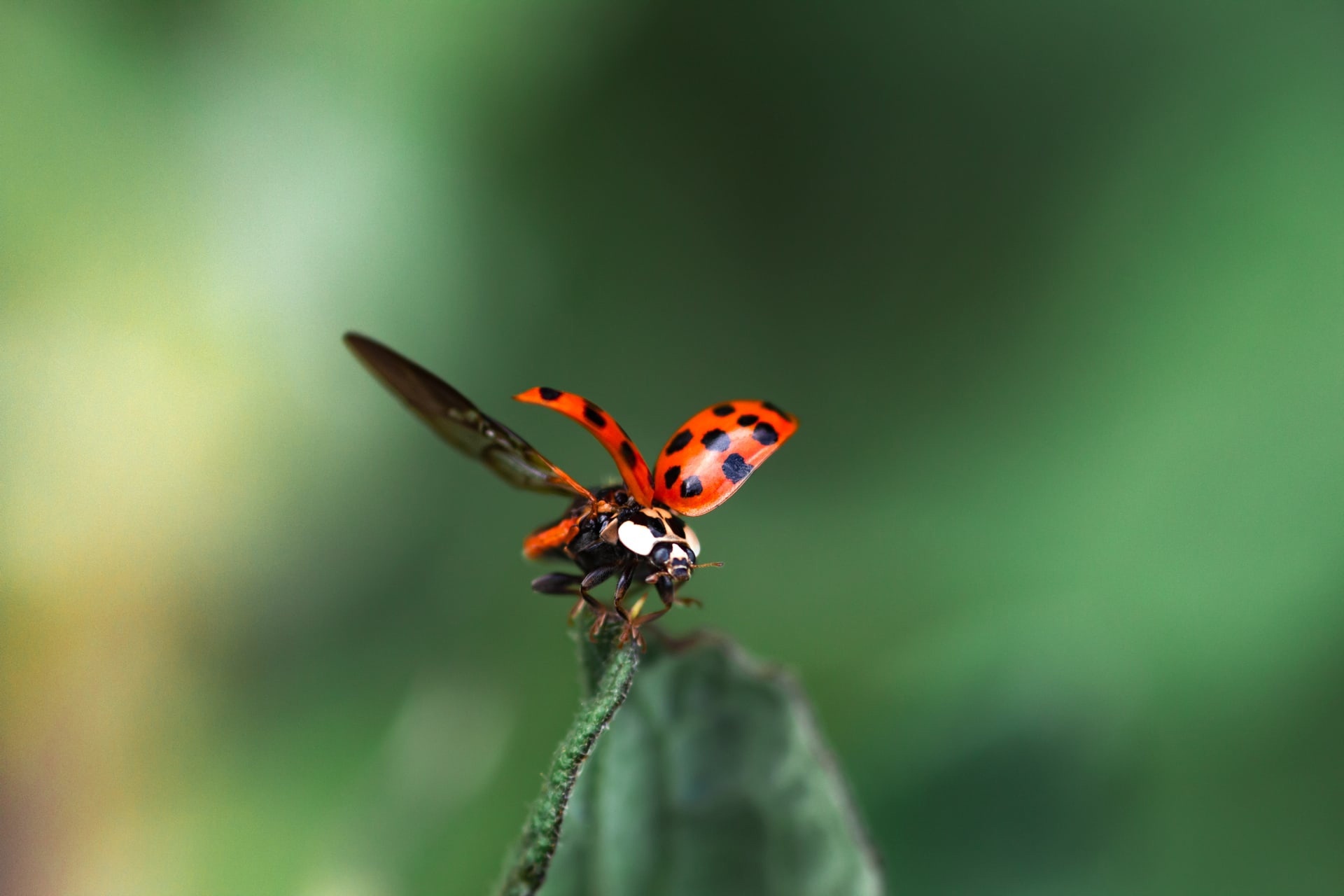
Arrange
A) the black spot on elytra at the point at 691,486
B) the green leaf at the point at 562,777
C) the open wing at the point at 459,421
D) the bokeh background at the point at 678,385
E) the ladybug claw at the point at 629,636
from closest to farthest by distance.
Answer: the green leaf at the point at 562,777
the ladybug claw at the point at 629,636
the open wing at the point at 459,421
the black spot on elytra at the point at 691,486
the bokeh background at the point at 678,385

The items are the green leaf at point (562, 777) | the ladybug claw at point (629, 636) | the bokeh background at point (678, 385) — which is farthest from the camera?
the bokeh background at point (678, 385)

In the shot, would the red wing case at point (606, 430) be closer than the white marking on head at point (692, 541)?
Yes

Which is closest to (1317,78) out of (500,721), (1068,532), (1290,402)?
(1290,402)

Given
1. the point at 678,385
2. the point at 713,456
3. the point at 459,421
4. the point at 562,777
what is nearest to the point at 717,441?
the point at 713,456

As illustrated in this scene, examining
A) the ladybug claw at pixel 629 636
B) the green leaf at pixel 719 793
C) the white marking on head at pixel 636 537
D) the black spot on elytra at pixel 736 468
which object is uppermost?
the black spot on elytra at pixel 736 468

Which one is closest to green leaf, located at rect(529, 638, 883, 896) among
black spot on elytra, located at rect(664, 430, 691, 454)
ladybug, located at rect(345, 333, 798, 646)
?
ladybug, located at rect(345, 333, 798, 646)

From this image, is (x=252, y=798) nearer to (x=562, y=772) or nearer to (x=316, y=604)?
(x=316, y=604)

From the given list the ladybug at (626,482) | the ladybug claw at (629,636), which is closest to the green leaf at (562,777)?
the ladybug claw at (629,636)

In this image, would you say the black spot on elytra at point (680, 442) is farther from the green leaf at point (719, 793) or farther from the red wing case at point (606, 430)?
the green leaf at point (719, 793)
